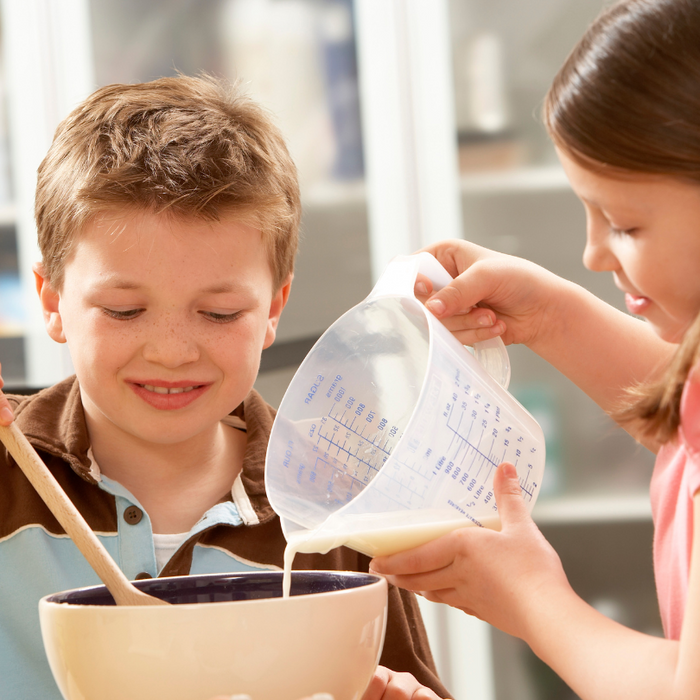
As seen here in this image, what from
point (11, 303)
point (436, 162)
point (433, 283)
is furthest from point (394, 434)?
point (11, 303)

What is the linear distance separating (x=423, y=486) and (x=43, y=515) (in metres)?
0.43

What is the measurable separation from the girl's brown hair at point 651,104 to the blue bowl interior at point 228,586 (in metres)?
0.23

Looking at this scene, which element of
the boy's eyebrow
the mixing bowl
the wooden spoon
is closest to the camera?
the mixing bowl

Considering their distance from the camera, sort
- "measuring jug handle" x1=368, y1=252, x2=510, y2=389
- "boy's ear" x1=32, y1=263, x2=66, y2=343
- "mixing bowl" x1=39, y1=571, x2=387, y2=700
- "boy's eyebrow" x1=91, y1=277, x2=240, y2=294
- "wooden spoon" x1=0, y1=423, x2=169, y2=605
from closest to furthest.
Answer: "mixing bowl" x1=39, y1=571, x2=387, y2=700, "wooden spoon" x1=0, y1=423, x2=169, y2=605, "measuring jug handle" x1=368, y1=252, x2=510, y2=389, "boy's eyebrow" x1=91, y1=277, x2=240, y2=294, "boy's ear" x1=32, y1=263, x2=66, y2=343

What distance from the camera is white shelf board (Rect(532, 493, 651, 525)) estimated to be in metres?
1.63

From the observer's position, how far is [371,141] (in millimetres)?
1679

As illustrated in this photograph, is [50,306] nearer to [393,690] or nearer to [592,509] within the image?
[393,690]

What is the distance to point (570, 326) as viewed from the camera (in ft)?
2.67

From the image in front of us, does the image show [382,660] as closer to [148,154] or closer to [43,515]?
[43,515]

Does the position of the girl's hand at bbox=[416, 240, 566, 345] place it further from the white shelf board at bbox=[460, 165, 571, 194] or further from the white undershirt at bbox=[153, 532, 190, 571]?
the white shelf board at bbox=[460, 165, 571, 194]

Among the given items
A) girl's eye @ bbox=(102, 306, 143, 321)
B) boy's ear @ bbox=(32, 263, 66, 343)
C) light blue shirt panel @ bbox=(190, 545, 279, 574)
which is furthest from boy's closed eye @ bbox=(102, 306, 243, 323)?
light blue shirt panel @ bbox=(190, 545, 279, 574)

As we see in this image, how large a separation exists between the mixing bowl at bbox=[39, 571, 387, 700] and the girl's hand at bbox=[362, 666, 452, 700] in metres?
0.18

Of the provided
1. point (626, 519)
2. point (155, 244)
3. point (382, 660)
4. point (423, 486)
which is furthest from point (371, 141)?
point (423, 486)

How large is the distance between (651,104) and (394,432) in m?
0.33
